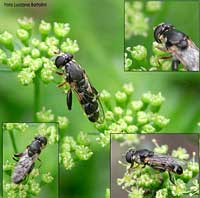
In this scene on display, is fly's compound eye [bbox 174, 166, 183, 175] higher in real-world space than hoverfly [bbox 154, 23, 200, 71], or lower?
lower

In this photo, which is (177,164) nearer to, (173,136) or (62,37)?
(173,136)

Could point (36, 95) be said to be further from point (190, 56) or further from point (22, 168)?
point (190, 56)

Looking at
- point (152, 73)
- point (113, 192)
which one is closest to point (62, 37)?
point (152, 73)

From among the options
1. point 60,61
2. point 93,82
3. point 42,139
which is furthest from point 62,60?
point 42,139

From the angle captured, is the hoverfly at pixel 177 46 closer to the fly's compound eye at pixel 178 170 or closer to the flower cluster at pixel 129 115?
the flower cluster at pixel 129 115

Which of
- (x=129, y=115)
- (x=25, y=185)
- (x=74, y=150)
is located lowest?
(x=25, y=185)

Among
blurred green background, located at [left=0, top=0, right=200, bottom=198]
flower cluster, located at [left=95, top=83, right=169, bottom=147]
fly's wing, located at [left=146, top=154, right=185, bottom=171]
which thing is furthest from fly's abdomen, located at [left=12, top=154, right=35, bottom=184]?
fly's wing, located at [left=146, top=154, right=185, bottom=171]

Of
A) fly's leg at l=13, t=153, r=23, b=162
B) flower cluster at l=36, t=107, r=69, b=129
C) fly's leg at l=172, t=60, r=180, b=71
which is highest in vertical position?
fly's leg at l=172, t=60, r=180, b=71

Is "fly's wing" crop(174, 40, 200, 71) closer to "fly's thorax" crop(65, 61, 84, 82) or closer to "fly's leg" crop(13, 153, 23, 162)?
"fly's thorax" crop(65, 61, 84, 82)
